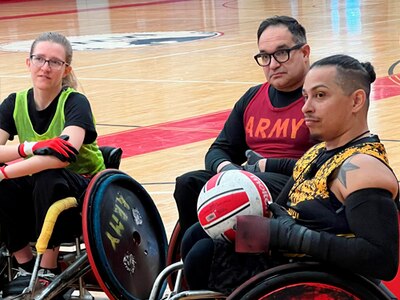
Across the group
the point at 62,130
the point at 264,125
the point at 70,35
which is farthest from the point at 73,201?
the point at 70,35

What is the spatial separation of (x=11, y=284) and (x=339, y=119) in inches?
63.8

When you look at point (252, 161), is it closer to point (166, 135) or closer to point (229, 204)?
point (229, 204)

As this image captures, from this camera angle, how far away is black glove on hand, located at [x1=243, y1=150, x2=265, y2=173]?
3498 millimetres

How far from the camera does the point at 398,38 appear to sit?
14422mm

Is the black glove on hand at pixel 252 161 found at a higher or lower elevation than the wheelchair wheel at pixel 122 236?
higher

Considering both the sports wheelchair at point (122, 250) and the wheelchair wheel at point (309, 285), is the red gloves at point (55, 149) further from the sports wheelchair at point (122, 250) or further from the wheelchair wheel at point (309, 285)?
the wheelchair wheel at point (309, 285)

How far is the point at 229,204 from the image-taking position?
2.98 m

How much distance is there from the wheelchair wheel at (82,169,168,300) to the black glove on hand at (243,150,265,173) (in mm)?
580

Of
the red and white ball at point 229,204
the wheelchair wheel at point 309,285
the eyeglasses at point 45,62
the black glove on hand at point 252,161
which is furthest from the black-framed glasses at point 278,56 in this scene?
the wheelchair wheel at point 309,285

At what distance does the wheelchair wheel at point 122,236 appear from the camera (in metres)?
3.57

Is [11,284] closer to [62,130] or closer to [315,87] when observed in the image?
[62,130]

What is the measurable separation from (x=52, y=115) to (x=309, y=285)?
1.66 m

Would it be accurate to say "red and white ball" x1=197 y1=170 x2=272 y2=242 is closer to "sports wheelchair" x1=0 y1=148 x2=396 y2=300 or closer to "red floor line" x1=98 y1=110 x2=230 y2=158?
"sports wheelchair" x1=0 y1=148 x2=396 y2=300

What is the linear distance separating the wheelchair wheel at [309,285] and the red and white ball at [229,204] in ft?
0.99
